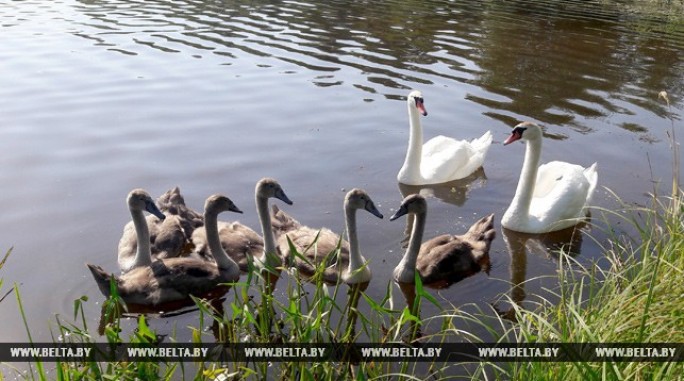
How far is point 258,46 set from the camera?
16938mm

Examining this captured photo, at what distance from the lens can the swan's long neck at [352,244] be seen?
6.56 meters

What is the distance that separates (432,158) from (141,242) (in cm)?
424

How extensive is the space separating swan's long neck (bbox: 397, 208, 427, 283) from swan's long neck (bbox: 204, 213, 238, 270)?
65.2 inches

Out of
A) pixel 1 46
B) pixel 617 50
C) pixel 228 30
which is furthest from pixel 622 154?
pixel 1 46

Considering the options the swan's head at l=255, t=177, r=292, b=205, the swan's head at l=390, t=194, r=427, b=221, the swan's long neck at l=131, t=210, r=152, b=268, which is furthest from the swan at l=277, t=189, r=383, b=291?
the swan's long neck at l=131, t=210, r=152, b=268

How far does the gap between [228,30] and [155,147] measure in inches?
371

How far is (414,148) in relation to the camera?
902 cm

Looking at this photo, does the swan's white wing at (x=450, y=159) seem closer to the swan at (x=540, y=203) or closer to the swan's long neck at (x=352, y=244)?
the swan at (x=540, y=203)

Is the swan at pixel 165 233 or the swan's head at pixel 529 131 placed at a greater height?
the swan's head at pixel 529 131

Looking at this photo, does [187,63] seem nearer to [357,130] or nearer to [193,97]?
[193,97]

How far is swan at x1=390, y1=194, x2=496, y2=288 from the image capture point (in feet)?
21.8

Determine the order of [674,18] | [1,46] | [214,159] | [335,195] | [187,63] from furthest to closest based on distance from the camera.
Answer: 1. [674,18]
2. [1,46]
3. [187,63]
4. [214,159]
5. [335,195]

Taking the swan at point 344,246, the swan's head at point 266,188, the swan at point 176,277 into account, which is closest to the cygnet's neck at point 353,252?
the swan at point 344,246

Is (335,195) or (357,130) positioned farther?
(357,130)
